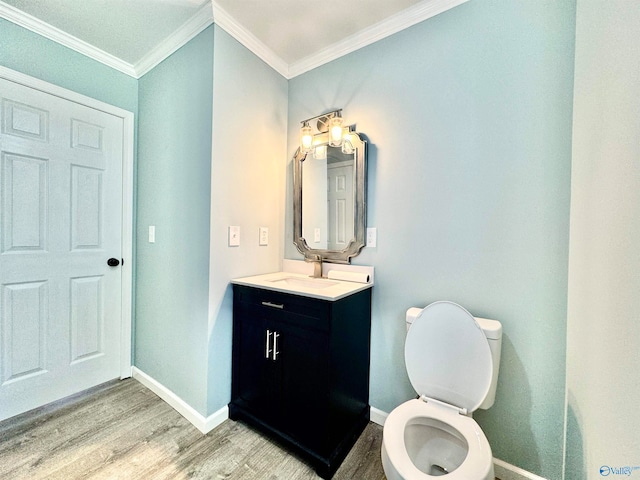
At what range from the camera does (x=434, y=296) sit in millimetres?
1431

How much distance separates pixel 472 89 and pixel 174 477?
2424mm

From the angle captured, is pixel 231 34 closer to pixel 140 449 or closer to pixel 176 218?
pixel 176 218

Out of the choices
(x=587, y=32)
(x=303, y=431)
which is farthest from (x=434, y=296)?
(x=587, y=32)

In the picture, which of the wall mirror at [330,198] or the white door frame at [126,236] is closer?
the wall mirror at [330,198]

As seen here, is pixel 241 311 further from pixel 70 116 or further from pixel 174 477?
pixel 70 116

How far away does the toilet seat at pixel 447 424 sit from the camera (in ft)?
2.74

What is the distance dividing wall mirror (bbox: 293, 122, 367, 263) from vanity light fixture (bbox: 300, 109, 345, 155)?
28 mm

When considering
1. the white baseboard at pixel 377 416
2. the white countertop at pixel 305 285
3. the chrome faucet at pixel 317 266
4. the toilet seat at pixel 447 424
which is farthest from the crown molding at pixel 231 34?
the white baseboard at pixel 377 416

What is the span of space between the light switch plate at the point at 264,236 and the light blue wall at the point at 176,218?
0.41 metres

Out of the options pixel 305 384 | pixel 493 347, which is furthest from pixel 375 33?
pixel 305 384

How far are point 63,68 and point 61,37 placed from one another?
0.18 meters

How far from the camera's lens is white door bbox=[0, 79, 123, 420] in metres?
1.54

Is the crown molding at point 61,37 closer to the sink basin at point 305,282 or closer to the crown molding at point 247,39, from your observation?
the crown molding at point 247,39

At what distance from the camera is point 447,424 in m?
1.08
